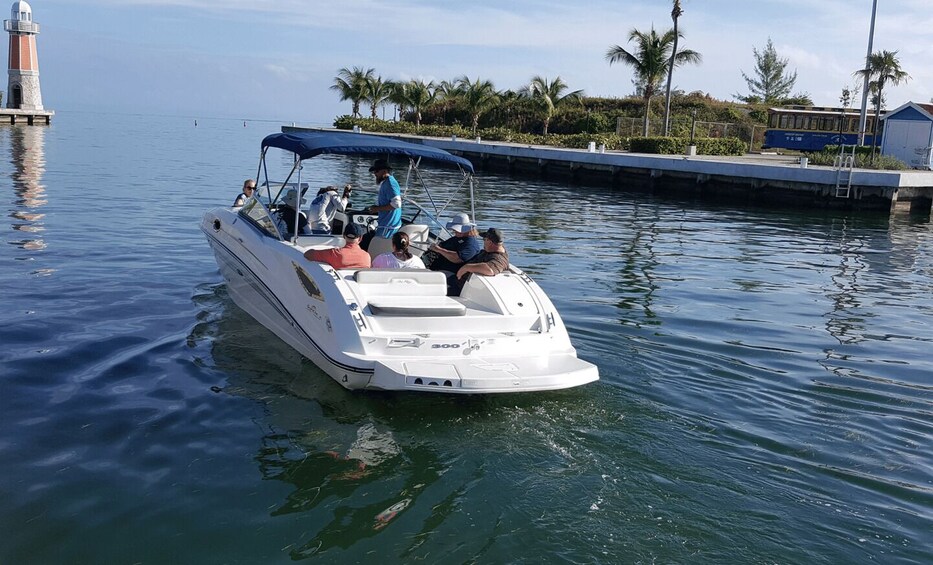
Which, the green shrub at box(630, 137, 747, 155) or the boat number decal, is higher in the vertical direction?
the green shrub at box(630, 137, 747, 155)

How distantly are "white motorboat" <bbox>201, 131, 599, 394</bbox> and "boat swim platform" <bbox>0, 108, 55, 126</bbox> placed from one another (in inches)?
2498

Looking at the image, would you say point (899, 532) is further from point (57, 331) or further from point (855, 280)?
point (855, 280)

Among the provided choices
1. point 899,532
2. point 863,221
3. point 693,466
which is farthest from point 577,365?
point 863,221

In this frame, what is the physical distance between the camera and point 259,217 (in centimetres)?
979

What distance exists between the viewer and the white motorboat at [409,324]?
6.85m

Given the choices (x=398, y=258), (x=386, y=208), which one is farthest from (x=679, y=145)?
(x=398, y=258)

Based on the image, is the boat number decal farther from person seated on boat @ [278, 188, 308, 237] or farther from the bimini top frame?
person seated on boat @ [278, 188, 308, 237]

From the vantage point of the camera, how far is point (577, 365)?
23.9 ft

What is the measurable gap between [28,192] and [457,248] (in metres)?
18.4

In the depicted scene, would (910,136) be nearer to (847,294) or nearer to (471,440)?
(847,294)

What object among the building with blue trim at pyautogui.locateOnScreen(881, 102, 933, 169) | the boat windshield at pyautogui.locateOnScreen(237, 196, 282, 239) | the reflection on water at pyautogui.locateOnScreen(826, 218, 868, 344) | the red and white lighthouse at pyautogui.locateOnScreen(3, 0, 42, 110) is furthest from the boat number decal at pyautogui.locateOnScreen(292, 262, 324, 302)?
the red and white lighthouse at pyautogui.locateOnScreen(3, 0, 42, 110)

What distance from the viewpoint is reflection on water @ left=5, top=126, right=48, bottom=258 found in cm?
1559

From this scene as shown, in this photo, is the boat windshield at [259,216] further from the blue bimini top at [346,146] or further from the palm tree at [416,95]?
the palm tree at [416,95]

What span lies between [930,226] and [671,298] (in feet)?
55.4
